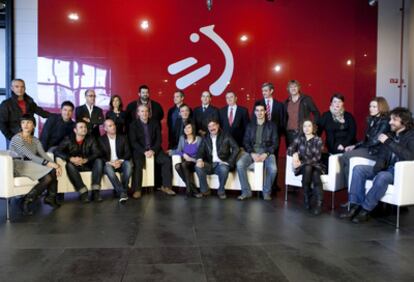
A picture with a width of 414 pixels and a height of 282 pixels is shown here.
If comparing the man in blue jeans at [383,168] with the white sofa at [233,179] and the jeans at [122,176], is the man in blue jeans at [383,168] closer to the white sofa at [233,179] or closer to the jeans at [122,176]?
the white sofa at [233,179]

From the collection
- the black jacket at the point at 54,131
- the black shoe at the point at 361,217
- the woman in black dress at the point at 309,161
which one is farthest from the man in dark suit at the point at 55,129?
the black shoe at the point at 361,217

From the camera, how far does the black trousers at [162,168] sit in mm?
5004

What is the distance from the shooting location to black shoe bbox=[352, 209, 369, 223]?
3.80 meters

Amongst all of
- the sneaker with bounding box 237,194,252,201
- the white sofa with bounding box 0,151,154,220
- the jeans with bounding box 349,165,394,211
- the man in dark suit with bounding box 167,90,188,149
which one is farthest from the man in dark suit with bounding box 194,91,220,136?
the jeans with bounding box 349,165,394,211

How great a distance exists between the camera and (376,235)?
11.0 feet

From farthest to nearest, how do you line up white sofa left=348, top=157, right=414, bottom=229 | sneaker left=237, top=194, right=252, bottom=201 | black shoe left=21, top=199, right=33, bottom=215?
1. sneaker left=237, top=194, right=252, bottom=201
2. black shoe left=21, top=199, right=33, bottom=215
3. white sofa left=348, top=157, right=414, bottom=229

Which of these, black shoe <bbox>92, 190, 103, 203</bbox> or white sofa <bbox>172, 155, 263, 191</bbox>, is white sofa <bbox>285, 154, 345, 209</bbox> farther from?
black shoe <bbox>92, 190, 103, 203</bbox>

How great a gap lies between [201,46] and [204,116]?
68.1 inches

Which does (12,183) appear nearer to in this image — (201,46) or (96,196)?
(96,196)

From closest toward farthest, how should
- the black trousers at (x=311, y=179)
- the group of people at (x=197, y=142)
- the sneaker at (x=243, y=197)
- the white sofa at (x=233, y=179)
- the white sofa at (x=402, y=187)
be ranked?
the white sofa at (x=402, y=187) < the group of people at (x=197, y=142) < the black trousers at (x=311, y=179) < the sneaker at (x=243, y=197) < the white sofa at (x=233, y=179)

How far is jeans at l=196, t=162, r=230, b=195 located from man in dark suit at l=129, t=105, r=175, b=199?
0.46 m

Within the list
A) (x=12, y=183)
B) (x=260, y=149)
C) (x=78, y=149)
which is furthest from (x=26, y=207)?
(x=260, y=149)

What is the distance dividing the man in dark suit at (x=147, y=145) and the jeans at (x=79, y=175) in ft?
1.55

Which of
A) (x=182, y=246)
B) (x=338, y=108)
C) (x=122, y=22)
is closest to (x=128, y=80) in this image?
(x=122, y=22)
